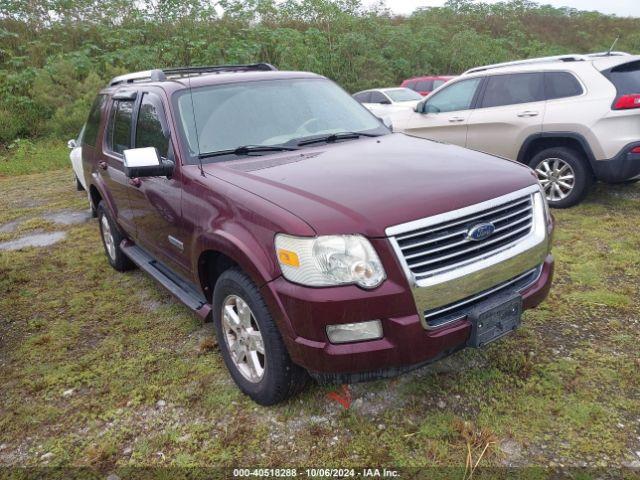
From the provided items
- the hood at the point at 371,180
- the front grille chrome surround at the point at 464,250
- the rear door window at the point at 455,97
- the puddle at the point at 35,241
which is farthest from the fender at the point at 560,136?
the puddle at the point at 35,241

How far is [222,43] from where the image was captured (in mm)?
18516

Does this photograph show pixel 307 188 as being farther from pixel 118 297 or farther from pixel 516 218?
pixel 118 297

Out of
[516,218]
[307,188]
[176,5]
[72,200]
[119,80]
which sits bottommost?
[72,200]

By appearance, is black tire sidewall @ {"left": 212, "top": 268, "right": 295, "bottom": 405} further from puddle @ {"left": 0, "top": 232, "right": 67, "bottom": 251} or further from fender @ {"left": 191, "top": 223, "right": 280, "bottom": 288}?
puddle @ {"left": 0, "top": 232, "right": 67, "bottom": 251}

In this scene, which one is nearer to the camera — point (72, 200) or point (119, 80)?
point (119, 80)

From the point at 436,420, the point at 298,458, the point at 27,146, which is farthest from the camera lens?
the point at 27,146

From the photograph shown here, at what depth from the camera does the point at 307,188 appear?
2.62 meters

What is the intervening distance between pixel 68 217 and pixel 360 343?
21.8 feet

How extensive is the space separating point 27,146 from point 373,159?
495 inches

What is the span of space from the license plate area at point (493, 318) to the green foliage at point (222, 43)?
13196mm

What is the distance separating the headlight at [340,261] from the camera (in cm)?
230

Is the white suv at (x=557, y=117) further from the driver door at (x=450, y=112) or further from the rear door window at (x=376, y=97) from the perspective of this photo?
the rear door window at (x=376, y=97)

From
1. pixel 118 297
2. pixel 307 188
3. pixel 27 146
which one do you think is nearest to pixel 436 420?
pixel 307 188

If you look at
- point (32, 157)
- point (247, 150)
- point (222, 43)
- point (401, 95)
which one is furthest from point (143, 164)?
point (222, 43)
